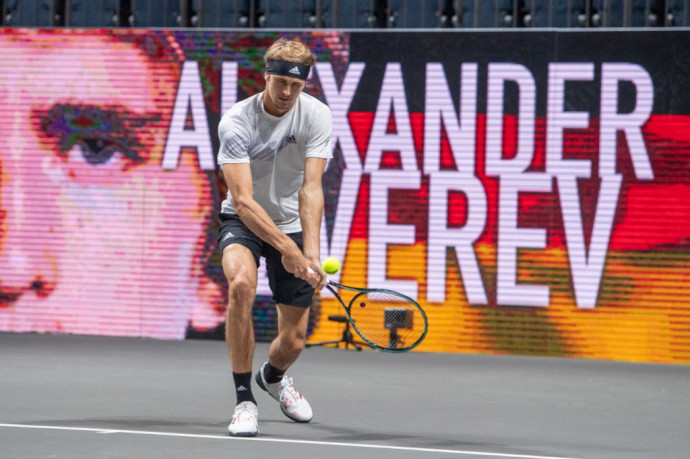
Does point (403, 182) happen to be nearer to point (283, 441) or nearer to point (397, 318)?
point (397, 318)

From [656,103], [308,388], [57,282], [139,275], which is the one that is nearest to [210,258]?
[139,275]

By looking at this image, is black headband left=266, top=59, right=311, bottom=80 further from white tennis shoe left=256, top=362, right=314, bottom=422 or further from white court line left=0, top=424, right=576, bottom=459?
white court line left=0, top=424, right=576, bottom=459

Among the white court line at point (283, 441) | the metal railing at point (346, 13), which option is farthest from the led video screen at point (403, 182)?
the white court line at point (283, 441)

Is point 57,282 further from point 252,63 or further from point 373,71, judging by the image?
point 373,71

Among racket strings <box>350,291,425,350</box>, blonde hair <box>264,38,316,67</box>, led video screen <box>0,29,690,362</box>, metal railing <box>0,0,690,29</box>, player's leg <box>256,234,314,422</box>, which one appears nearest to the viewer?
blonde hair <box>264,38,316,67</box>

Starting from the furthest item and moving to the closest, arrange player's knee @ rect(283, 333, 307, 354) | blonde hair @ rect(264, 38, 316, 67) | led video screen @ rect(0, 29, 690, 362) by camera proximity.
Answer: led video screen @ rect(0, 29, 690, 362)
player's knee @ rect(283, 333, 307, 354)
blonde hair @ rect(264, 38, 316, 67)

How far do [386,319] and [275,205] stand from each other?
827 mm

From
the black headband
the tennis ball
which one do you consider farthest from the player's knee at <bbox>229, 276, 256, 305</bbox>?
the tennis ball

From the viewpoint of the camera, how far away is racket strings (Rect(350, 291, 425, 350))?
6.92 meters

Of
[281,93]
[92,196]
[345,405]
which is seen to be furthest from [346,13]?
[281,93]

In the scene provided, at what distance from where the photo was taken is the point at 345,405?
813 centimetres

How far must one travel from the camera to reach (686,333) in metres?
10.9

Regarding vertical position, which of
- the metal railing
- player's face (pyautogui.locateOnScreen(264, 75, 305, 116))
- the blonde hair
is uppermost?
the metal railing

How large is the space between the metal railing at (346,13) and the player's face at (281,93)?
481 cm
